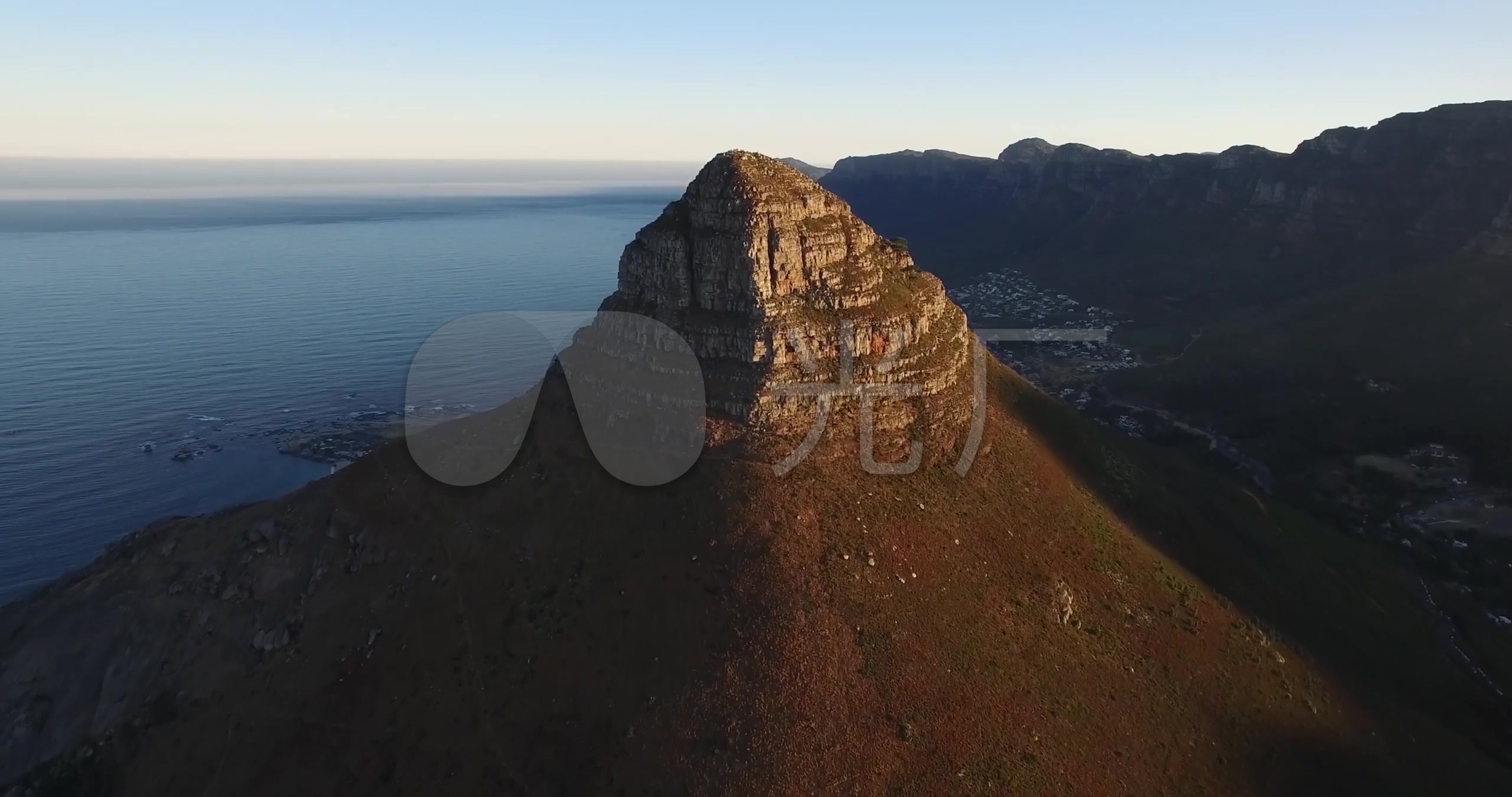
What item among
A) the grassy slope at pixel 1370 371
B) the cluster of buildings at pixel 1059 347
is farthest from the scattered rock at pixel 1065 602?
the cluster of buildings at pixel 1059 347

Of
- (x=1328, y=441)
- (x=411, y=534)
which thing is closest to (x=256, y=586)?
(x=411, y=534)

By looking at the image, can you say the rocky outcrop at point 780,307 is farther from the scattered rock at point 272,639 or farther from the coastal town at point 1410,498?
the coastal town at point 1410,498

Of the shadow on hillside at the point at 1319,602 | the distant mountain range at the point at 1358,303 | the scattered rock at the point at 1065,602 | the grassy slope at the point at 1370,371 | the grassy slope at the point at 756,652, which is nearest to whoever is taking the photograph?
the grassy slope at the point at 756,652

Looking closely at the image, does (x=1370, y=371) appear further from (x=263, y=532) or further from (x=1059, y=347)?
(x=263, y=532)

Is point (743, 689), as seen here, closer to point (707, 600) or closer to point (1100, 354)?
point (707, 600)

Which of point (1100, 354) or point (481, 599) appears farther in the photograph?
point (1100, 354)

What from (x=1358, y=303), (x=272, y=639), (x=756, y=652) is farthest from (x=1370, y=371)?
(x=272, y=639)
